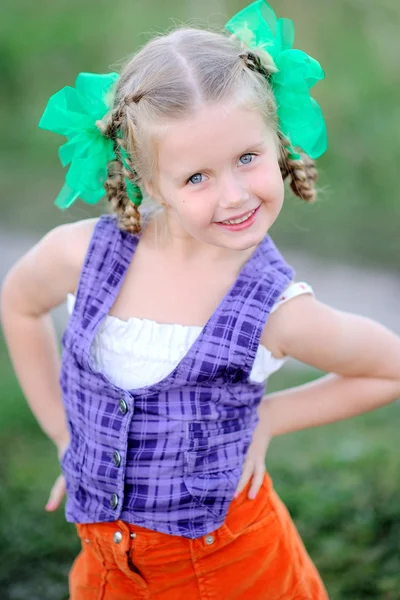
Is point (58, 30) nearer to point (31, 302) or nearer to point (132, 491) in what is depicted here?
point (31, 302)

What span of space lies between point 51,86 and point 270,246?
211 inches

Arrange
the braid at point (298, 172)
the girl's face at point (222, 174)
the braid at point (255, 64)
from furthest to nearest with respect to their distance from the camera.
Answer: the braid at point (298, 172) → the braid at point (255, 64) → the girl's face at point (222, 174)

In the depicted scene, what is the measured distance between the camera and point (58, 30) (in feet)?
23.7

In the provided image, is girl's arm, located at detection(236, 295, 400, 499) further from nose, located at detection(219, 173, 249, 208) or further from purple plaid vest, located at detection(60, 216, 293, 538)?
nose, located at detection(219, 173, 249, 208)

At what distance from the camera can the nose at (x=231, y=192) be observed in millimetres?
1625

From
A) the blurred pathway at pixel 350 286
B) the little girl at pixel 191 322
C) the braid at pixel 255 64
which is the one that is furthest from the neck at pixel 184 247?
the blurred pathway at pixel 350 286

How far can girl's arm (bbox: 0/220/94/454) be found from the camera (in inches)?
76.5

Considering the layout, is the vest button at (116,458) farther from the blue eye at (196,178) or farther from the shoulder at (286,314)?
the blue eye at (196,178)

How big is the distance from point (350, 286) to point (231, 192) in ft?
10.1

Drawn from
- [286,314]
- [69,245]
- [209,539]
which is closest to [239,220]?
[286,314]

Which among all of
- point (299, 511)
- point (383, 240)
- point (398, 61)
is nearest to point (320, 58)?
point (398, 61)

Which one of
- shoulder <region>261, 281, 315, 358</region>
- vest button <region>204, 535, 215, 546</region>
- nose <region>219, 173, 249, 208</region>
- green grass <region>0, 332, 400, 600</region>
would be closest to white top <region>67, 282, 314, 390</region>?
shoulder <region>261, 281, 315, 358</region>

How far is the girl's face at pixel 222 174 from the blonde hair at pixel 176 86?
4 cm

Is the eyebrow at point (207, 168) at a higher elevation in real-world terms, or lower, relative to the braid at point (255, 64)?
lower
